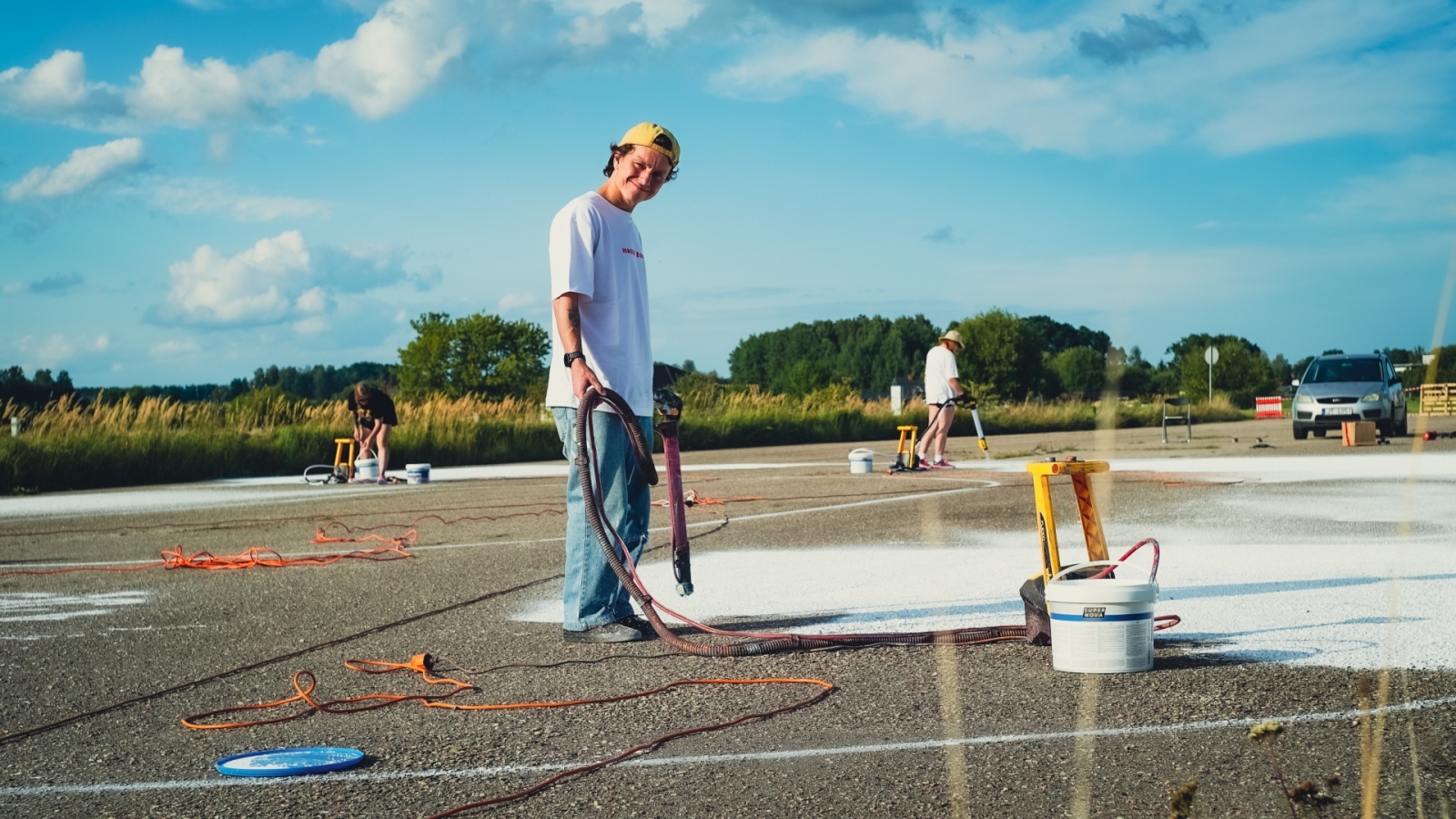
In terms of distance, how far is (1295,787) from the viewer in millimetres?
3188

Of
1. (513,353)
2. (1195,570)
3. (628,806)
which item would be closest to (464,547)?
(1195,570)

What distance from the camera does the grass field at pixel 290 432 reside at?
22.3m

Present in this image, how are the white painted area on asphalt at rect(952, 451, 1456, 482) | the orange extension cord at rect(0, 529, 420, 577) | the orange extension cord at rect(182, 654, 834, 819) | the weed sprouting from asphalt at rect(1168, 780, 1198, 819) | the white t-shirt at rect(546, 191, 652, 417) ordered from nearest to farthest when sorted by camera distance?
1. the weed sprouting from asphalt at rect(1168, 780, 1198, 819)
2. the orange extension cord at rect(182, 654, 834, 819)
3. the white t-shirt at rect(546, 191, 652, 417)
4. the orange extension cord at rect(0, 529, 420, 577)
5. the white painted area on asphalt at rect(952, 451, 1456, 482)

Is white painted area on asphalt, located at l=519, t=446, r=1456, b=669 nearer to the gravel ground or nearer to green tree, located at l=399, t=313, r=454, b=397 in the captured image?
the gravel ground

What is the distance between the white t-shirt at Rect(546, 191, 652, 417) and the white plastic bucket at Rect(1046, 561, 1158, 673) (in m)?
2.09

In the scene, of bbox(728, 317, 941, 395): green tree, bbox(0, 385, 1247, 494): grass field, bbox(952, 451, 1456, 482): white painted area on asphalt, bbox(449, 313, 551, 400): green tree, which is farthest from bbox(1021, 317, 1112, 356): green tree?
bbox(952, 451, 1456, 482): white painted area on asphalt

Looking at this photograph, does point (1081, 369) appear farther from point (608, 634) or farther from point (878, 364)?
point (608, 634)

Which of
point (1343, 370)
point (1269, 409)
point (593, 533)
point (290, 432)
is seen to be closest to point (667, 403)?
point (593, 533)

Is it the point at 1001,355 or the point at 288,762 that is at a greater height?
the point at 1001,355

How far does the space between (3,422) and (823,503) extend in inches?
702

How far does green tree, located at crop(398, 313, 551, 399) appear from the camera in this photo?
80.4 metres

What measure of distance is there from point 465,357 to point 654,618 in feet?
255

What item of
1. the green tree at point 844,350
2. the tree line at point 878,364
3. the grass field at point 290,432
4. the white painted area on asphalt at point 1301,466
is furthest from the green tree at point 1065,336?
the white painted area on asphalt at point 1301,466

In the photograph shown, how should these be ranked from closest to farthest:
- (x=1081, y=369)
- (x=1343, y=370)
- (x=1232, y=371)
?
(x=1343, y=370) → (x=1232, y=371) → (x=1081, y=369)
